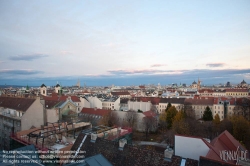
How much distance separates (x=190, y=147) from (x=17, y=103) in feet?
85.2

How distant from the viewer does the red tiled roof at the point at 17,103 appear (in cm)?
2747

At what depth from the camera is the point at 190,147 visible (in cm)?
1548

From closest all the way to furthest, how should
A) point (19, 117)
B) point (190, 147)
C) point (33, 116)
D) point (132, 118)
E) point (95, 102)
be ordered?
point (190, 147) < point (19, 117) < point (33, 116) < point (132, 118) < point (95, 102)

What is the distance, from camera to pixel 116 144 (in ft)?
46.4

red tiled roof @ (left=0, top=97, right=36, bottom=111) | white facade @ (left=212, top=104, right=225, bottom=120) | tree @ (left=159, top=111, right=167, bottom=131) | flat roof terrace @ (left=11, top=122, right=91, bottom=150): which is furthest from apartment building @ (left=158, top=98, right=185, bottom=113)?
flat roof terrace @ (left=11, top=122, right=91, bottom=150)

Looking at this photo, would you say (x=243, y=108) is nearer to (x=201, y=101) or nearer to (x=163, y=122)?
(x=201, y=101)

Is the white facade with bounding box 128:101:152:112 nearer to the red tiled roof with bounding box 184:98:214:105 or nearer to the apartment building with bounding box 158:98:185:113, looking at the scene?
the apartment building with bounding box 158:98:185:113

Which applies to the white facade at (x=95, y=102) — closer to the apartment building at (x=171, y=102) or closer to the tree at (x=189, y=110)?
the apartment building at (x=171, y=102)

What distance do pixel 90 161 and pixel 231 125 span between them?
34.5 metres

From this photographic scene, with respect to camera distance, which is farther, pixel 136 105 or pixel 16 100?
pixel 136 105

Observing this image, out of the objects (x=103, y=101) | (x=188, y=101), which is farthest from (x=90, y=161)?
(x=103, y=101)

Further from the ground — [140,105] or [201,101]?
[201,101]

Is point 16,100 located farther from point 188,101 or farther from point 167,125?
point 188,101

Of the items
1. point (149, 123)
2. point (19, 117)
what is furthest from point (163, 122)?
point (19, 117)
